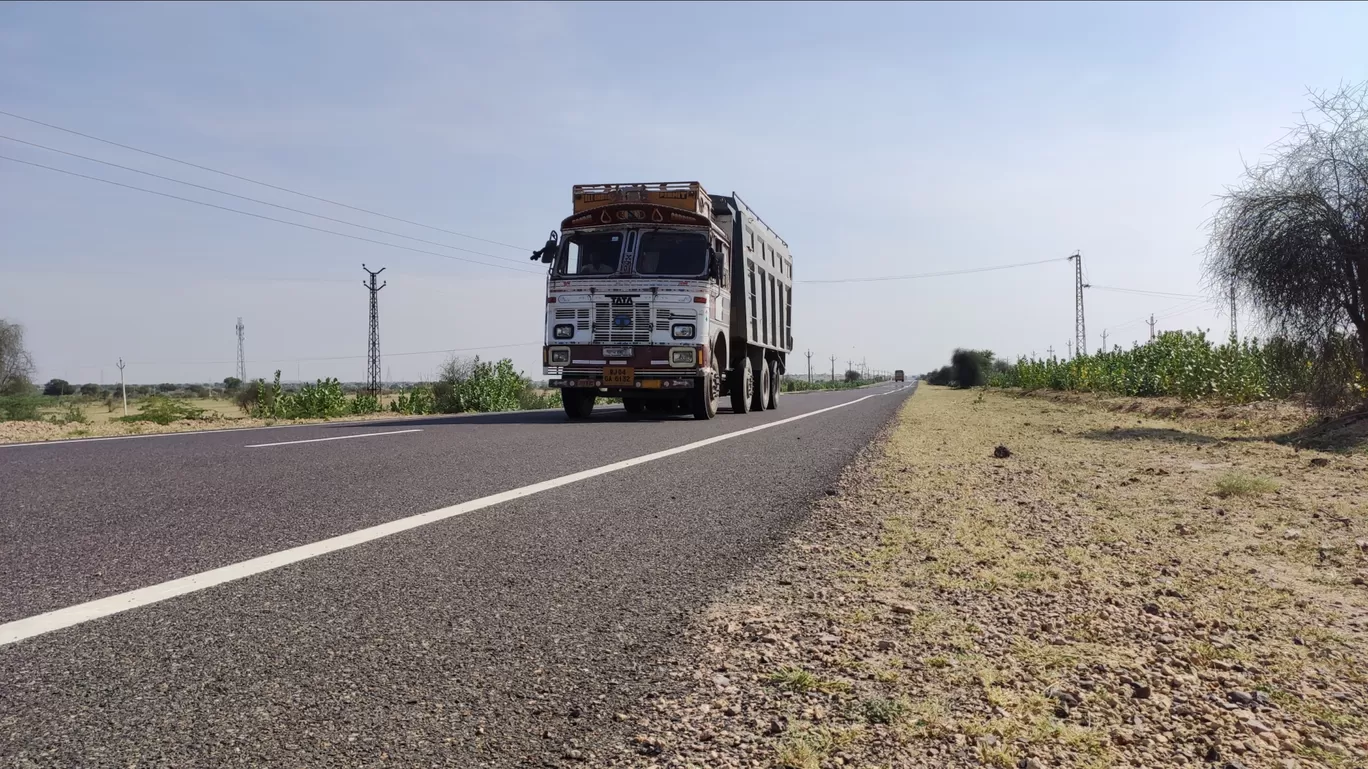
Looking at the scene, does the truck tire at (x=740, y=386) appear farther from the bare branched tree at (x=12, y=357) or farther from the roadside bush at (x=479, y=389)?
the bare branched tree at (x=12, y=357)

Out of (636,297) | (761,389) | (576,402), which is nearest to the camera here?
(636,297)

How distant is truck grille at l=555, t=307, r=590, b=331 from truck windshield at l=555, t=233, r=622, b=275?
68cm

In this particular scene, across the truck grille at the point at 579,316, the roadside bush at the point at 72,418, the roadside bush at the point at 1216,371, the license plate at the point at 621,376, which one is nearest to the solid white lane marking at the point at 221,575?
the license plate at the point at 621,376

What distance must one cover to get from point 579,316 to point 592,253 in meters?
1.17

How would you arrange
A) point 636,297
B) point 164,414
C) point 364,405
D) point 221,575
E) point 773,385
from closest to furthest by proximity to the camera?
1. point 221,575
2. point 636,297
3. point 164,414
4. point 364,405
5. point 773,385

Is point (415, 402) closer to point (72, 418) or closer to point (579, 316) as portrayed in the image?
point (72, 418)

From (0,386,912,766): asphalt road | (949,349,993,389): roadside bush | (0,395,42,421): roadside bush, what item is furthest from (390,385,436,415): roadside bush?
(949,349,993,389): roadside bush

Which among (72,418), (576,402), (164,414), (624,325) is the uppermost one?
(624,325)

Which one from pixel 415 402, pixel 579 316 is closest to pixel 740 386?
pixel 579 316

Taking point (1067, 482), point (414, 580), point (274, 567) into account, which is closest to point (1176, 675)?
point (414, 580)

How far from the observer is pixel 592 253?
13.8 metres

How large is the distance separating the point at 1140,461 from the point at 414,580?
6.71 m

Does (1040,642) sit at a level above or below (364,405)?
below

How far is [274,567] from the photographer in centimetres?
323
